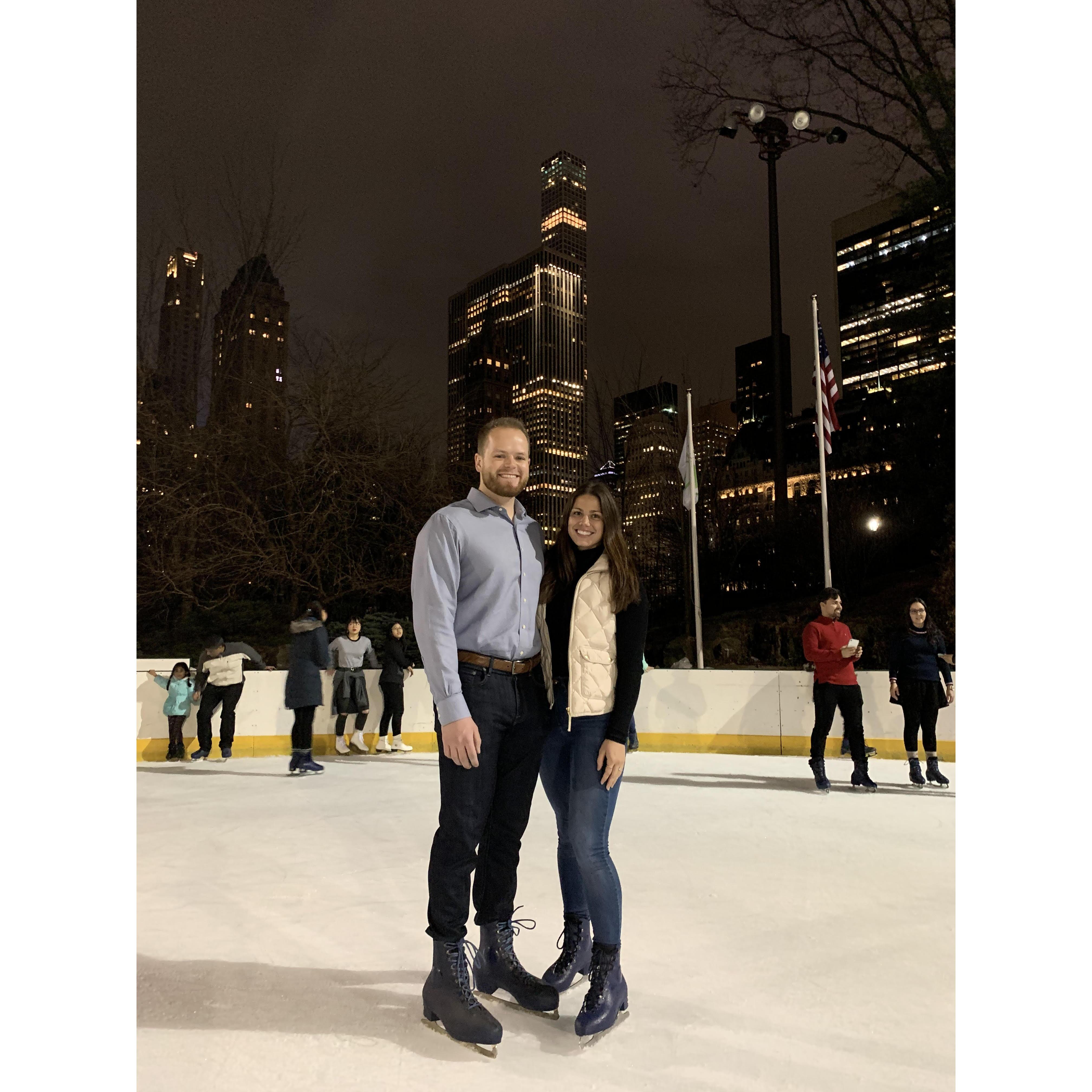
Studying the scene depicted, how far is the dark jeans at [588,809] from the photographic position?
224cm

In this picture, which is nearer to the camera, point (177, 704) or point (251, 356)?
point (177, 704)

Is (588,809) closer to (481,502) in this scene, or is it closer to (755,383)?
(481,502)

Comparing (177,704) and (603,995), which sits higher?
(603,995)

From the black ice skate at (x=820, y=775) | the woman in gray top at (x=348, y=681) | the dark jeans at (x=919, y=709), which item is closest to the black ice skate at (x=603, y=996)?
the black ice skate at (x=820, y=775)

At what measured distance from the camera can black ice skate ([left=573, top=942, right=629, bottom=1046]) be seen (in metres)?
2.16

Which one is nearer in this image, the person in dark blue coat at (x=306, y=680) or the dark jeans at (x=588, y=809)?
the dark jeans at (x=588, y=809)

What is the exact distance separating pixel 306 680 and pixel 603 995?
581 cm

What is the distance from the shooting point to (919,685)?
650cm

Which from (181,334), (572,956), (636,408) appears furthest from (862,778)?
(636,408)

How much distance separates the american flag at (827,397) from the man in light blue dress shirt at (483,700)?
8.88 metres

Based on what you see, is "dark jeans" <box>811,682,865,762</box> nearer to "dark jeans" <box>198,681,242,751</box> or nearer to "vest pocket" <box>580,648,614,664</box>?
"vest pocket" <box>580,648,614,664</box>

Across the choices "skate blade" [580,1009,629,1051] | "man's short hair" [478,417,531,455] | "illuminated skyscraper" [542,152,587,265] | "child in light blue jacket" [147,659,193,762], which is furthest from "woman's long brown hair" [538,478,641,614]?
"illuminated skyscraper" [542,152,587,265]

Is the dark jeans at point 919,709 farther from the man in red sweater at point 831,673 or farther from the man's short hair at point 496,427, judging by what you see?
the man's short hair at point 496,427
